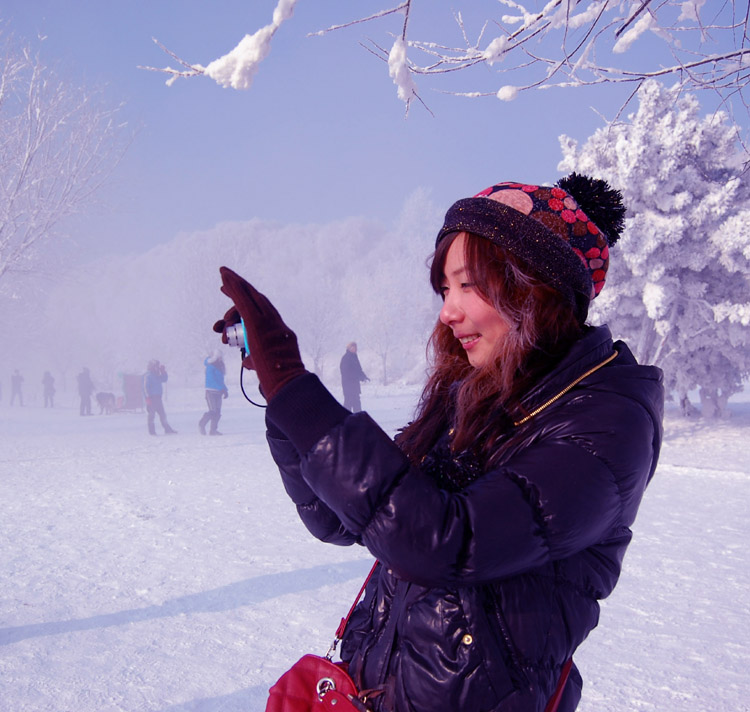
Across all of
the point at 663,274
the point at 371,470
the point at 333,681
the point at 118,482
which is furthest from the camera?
the point at 663,274

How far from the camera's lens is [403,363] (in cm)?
5497

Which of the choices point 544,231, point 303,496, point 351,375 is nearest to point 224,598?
point 303,496

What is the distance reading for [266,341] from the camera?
1.20 meters

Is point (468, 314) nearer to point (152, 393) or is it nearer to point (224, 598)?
point (224, 598)

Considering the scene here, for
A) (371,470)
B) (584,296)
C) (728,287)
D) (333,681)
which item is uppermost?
(728,287)

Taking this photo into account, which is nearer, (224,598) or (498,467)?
(498,467)

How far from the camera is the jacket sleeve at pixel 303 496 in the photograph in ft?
4.99

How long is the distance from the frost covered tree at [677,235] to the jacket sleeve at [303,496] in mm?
14610

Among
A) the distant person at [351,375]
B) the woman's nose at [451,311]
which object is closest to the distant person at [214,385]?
the distant person at [351,375]

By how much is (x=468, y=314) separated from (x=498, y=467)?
38 centimetres

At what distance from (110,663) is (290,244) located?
282 ft

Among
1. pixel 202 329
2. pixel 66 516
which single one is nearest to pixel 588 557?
pixel 66 516

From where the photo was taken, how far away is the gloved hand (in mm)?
1184

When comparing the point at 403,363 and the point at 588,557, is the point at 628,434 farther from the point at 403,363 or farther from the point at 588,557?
the point at 403,363
